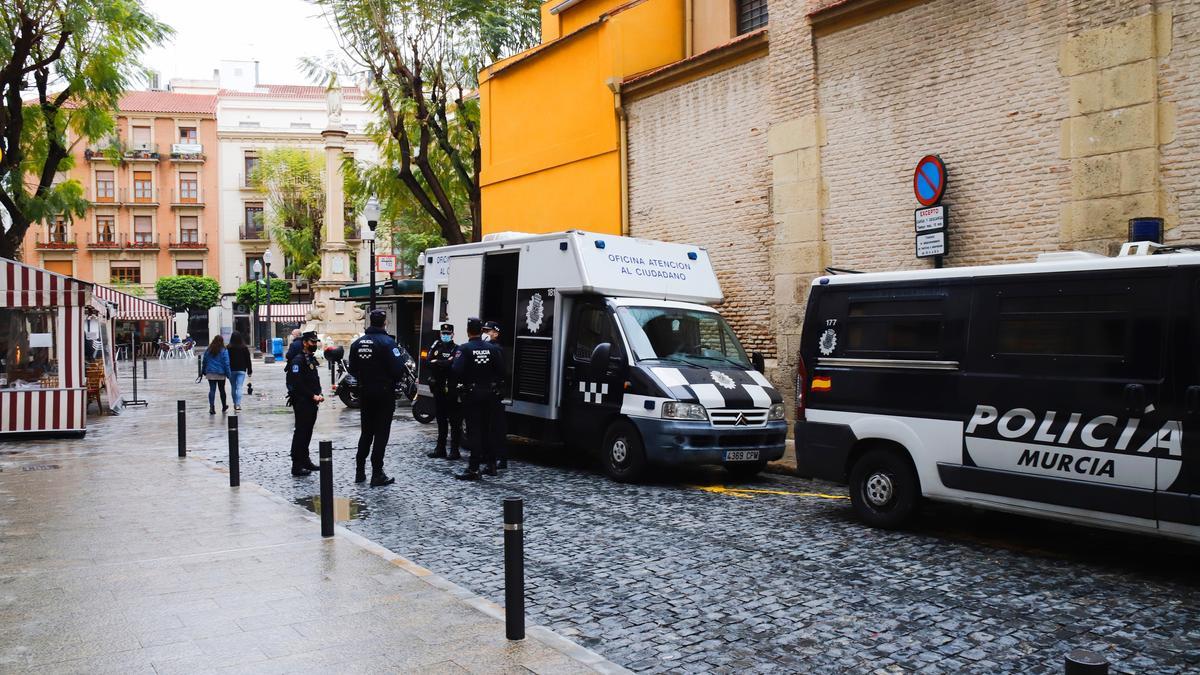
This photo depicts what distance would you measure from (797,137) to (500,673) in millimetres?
11378

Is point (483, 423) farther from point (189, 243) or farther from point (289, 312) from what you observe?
point (189, 243)

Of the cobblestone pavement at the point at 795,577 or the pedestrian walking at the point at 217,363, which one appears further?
the pedestrian walking at the point at 217,363

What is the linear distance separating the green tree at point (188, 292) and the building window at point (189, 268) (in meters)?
1.51

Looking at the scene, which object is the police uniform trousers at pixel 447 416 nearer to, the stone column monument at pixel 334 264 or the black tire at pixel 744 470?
the black tire at pixel 744 470

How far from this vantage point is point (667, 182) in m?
16.9

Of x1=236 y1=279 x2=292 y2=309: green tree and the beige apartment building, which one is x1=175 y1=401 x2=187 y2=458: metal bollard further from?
the beige apartment building

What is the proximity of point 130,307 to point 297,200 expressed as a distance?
126 ft

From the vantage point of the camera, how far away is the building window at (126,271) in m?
65.3

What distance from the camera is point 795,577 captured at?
655 centimetres

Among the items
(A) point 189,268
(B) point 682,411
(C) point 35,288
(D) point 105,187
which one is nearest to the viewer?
(B) point 682,411

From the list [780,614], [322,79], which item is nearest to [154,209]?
[322,79]

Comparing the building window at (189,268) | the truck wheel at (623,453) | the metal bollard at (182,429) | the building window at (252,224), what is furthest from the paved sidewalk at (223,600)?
the building window at (189,268)

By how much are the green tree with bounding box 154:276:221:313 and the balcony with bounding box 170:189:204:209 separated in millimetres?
5250

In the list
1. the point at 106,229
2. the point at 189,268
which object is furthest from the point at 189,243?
the point at 106,229
